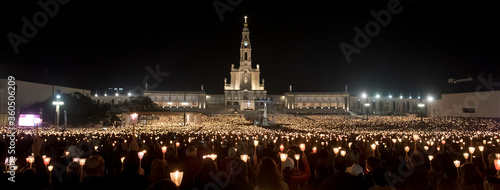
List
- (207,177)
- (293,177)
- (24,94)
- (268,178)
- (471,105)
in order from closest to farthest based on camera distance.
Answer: (268,178)
(207,177)
(293,177)
(471,105)
(24,94)

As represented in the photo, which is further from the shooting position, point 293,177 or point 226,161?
point 226,161

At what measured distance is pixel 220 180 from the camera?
15.3ft

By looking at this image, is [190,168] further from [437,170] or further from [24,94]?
[24,94]

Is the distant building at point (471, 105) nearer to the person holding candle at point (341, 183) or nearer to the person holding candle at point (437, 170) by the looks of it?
the person holding candle at point (437, 170)

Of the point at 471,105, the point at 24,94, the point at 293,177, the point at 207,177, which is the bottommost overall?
the point at 293,177

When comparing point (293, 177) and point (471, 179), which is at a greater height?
point (471, 179)

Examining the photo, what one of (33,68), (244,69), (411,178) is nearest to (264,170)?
(411,178)

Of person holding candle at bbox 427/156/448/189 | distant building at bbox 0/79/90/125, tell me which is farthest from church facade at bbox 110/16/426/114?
person holding candle at bbox 427/156/448/189

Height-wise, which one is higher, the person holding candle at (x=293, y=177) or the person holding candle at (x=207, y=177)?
the person holding candle at (x=207, y=177)

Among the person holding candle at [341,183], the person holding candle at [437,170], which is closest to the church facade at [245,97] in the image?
the person holding candle at [437,170]

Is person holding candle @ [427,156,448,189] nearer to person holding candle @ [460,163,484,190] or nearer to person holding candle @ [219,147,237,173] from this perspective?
person holding candle @ [460,163,484,190]

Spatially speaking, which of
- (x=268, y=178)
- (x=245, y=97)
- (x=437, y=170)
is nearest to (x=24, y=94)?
(x=245, y=97)

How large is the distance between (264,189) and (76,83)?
81497 mm

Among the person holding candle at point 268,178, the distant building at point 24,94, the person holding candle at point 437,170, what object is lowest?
the person holding candle at point 437,170
